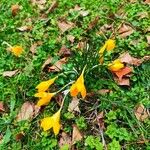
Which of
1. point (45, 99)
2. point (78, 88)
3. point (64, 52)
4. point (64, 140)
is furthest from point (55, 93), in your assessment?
point (64, 52)

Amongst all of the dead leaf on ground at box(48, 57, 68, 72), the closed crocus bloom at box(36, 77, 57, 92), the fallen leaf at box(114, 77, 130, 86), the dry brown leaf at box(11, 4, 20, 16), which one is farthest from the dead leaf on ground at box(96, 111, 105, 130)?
the dry brown leaf at box(11, 4, 20, 16)

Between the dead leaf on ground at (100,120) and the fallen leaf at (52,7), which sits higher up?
the fallen leaf at (52,7)

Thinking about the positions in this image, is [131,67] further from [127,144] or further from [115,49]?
[127,144]

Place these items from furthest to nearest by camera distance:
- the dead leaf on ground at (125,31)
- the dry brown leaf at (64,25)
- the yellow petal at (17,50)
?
1. the dry brown leaf at (64,25)
2. the dead leaf on ground at (125,31)
3. the yellow petal at (17,50)

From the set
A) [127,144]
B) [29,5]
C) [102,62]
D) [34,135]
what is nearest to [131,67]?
[102,62]

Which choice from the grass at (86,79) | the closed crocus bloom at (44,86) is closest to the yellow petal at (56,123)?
the grass at (86,79)

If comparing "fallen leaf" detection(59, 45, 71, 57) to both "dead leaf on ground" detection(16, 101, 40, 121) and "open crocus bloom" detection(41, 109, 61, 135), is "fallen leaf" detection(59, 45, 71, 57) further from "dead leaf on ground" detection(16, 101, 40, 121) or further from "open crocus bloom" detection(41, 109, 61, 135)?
"open crocus bloom" detection(41, 109, 61, 135)

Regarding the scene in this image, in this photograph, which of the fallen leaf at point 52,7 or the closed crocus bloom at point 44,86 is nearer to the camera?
the closed crocus bloom at point 44,86

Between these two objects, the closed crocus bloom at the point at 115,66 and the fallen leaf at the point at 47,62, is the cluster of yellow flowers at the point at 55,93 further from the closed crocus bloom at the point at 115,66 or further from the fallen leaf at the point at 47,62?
the fallen leaf at the point at 47,62
